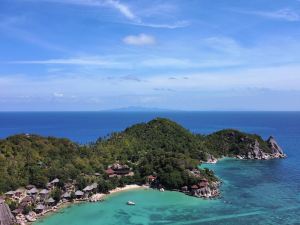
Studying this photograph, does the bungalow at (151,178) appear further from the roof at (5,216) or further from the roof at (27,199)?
the roof at (5,216)

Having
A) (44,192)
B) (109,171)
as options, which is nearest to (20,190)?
→ (44,192)

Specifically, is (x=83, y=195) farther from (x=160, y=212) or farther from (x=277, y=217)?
(x=277, y=217)

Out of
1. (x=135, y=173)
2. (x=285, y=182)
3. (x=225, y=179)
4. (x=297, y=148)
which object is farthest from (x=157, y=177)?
(x=297, y=148)

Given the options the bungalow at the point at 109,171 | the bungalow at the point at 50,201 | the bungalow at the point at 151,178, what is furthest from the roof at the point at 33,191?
the bungalow at the point at 151,178

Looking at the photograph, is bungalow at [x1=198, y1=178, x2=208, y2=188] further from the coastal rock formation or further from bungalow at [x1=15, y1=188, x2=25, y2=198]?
the coastal rock formation

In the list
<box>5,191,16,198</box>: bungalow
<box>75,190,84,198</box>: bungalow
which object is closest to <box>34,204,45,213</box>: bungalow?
<box>5,191,16,198</box>: bungalow

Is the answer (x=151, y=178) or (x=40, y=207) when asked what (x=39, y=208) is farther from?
(x=151, y=178)

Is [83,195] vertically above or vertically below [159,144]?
below
